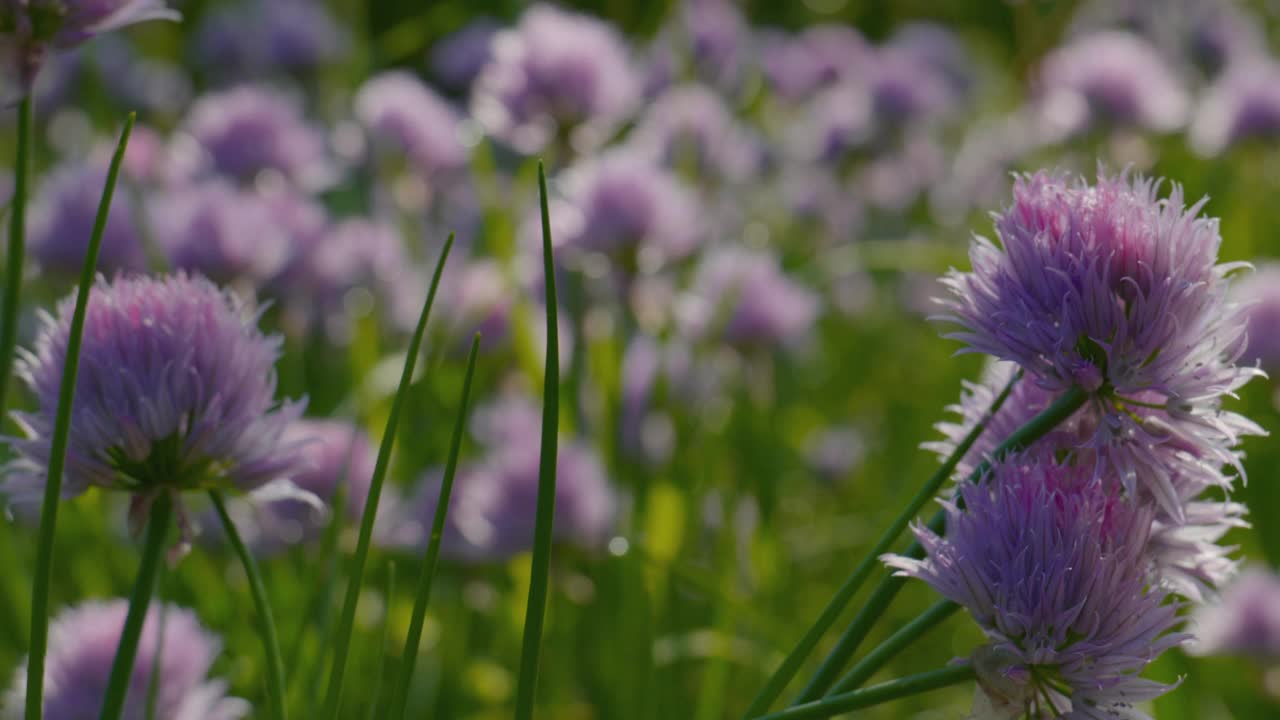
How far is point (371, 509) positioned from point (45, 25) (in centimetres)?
40

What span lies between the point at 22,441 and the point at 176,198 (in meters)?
1.01

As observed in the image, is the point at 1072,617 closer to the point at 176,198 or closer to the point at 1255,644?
the point at 1255,644

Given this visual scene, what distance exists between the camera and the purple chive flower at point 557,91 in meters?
1.61

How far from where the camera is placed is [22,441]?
2.29ft

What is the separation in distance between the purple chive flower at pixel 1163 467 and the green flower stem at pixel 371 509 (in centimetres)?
26

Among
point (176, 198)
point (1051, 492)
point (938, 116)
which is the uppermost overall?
point (938, 116)

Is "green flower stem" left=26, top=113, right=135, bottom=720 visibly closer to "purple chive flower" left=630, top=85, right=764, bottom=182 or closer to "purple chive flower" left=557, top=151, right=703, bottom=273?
"purple chive flower" left=557, top=151, right=703, bottom=273

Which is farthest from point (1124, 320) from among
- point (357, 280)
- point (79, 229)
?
point (357, 280)

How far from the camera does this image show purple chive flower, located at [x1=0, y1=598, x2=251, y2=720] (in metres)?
0.93

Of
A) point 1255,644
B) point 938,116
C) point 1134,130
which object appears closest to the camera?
point 1255,644

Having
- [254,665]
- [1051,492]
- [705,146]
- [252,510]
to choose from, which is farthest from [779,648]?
[705,146]

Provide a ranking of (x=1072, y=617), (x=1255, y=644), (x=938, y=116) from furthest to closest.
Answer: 1. (x=938, y=116)
2. (x=1255, y=644)
3. (x=1072, y=617)

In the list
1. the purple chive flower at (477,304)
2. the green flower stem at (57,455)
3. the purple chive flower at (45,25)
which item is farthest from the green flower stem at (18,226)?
the purple chive flower at (477,304)

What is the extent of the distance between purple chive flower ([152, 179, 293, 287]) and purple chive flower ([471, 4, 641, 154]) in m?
0.30
